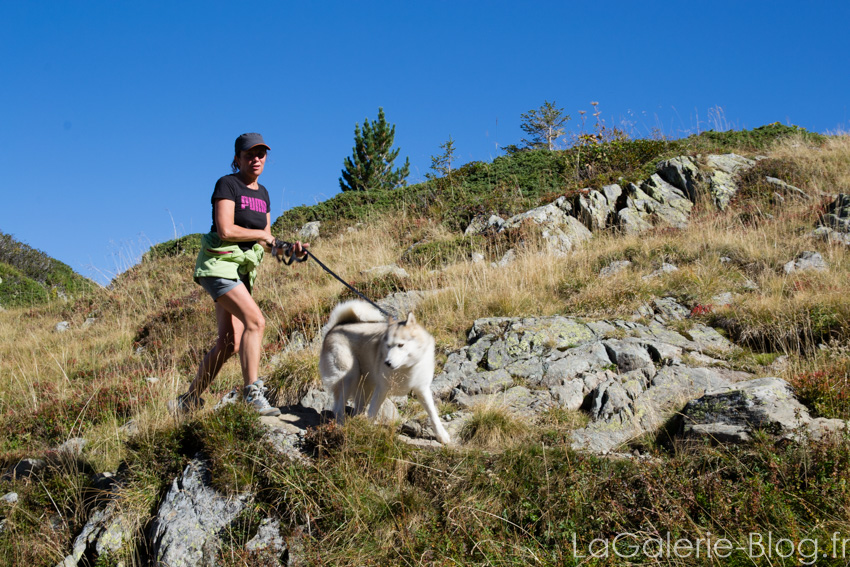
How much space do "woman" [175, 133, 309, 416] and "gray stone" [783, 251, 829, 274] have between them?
24.2ft

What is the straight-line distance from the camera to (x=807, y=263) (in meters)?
8.13

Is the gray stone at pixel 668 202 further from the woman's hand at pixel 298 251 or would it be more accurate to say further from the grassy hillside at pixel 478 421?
the woman's hand at pixel 298 251

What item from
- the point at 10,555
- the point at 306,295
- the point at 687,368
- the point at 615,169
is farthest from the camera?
the point at 615,169

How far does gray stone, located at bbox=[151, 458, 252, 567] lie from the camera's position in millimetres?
3668

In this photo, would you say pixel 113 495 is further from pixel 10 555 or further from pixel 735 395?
pixel 735 395

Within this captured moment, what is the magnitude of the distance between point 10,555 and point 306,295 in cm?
569

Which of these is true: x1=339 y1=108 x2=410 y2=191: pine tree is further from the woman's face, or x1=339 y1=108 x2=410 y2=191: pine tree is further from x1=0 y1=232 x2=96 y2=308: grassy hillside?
the woman's face

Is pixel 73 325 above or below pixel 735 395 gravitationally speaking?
Answer: above

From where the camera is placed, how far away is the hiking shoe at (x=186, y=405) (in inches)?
189

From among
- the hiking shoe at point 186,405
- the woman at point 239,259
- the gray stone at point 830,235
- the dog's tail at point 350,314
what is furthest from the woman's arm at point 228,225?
the gray stone at point 830,235

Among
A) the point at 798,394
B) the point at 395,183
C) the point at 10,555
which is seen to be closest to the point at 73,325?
the point at 10,555

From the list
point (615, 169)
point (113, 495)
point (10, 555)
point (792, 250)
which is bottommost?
point (10, 555)

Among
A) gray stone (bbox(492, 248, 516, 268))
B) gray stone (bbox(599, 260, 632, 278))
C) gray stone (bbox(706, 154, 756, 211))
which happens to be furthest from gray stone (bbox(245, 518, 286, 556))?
gray stone (bbox(706, 154, 756, 211))

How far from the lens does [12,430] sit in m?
6.10
